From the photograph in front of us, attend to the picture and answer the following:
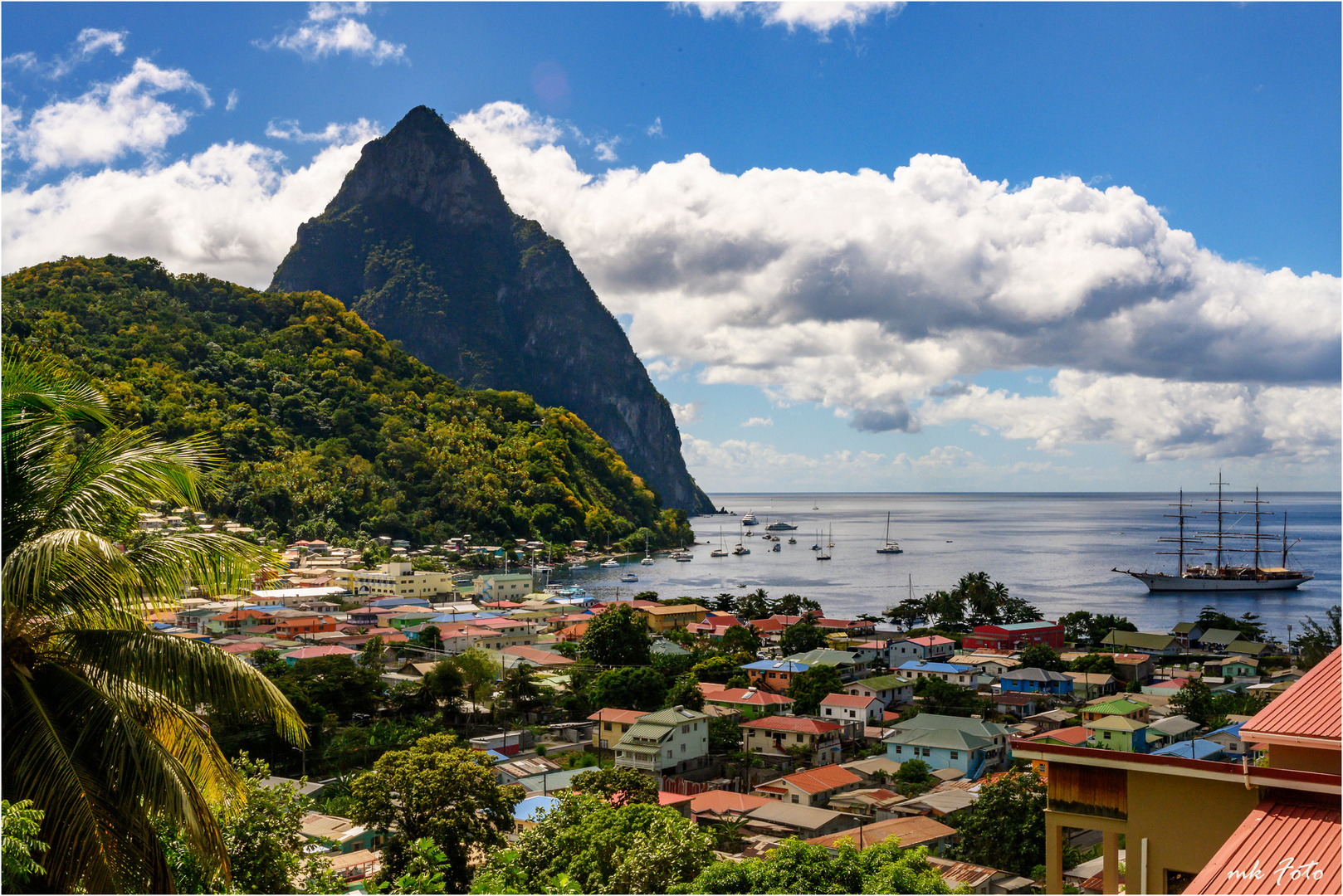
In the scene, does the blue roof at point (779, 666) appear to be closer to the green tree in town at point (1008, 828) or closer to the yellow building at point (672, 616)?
the yellow building at point (672, 616)

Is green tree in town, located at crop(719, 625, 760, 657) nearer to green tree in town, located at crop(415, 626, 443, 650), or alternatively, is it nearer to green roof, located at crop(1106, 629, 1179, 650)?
green tree in town, located at crop(415, 626, 443, 650)

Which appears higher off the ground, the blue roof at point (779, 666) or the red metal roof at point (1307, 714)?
the red metal roof at point (1307, 714)

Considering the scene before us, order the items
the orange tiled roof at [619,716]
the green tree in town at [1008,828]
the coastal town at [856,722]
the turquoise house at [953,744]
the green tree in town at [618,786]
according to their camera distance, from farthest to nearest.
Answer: the orange tiled roof at [619,716] → the turquoise house at [953,744] → the green tree in town at [618,786] → the green tree in town at [1008,828] → the coastal town at [856,722]

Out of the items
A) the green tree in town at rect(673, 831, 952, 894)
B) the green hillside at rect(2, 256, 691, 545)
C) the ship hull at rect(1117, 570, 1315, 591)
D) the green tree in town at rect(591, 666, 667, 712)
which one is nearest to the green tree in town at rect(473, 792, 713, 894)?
the green tree in town at rect(673, 831, 952, 894)

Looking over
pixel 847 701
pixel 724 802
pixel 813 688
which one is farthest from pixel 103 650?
pixel 813 688

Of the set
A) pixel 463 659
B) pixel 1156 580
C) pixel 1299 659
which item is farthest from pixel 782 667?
pixel 1156 580

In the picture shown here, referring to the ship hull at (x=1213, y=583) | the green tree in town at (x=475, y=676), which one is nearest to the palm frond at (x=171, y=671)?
the green tree in town at (x=475, y=676)

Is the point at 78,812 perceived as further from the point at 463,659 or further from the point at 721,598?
the point at 721,598
